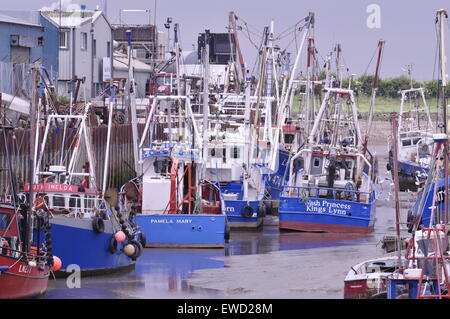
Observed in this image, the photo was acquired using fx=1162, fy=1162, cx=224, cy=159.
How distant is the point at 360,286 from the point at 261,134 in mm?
24278

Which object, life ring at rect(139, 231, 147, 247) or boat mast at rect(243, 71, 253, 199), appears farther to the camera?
boat mast at rect(243, 71, 253, 199)

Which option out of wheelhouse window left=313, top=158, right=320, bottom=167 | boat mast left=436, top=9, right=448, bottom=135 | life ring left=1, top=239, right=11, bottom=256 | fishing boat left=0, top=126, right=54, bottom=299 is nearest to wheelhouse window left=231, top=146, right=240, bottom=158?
wheelhouse window left=313, top=158, right=320, bottom=167

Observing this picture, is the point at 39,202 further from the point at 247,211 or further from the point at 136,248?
the point at 247,211

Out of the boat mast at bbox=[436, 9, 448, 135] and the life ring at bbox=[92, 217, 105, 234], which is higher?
the boat mast at bbox=[436, 9, 448, 135]

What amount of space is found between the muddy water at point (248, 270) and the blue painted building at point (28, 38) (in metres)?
16.0

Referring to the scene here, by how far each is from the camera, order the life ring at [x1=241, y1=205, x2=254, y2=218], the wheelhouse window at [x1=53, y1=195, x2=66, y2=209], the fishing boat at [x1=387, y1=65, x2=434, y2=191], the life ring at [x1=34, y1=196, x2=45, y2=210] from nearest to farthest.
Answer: the life ring at [x1=34, y1=196, x2=45, y2=210] → the wheelhouse window at [x1=53, y1=195, x2=66, y2=209] → the life ring at [x1=241, y1=205, x2=254, y2=218] → the fishing boat at [x1=387, y1=65, x2=434, y2=191]

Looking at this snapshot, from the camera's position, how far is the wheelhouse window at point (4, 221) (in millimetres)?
21672

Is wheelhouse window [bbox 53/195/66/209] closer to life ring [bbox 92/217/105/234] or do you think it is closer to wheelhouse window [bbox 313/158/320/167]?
life ring [bbox 92/217/105/234]

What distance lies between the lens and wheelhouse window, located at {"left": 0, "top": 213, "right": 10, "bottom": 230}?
2167cm

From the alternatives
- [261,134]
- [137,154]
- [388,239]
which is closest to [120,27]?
[261,134]

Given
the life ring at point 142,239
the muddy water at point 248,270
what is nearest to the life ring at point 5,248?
the muddy water at point 248,270

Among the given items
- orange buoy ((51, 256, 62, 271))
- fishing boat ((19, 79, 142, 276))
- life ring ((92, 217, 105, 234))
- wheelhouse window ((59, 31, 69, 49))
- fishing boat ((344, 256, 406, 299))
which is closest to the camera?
fishing boat ((344, 256, 406, 299))

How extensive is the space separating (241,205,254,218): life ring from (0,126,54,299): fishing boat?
45.7ft
